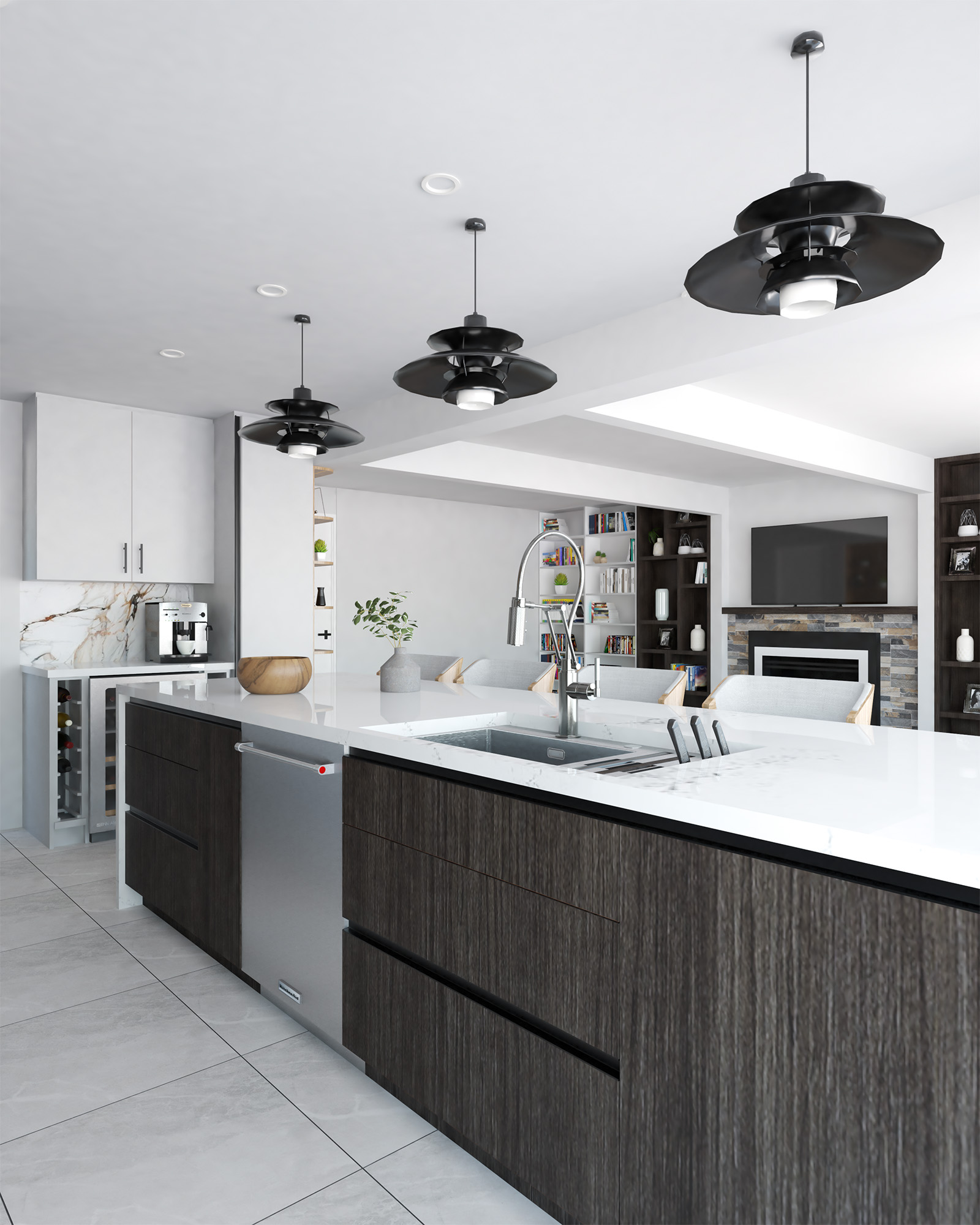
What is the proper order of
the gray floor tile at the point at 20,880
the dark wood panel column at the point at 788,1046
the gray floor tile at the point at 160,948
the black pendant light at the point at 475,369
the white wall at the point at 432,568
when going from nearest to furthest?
the dark wood panel column at the point at 788,1046
the black pendant light at the point at 475,369
the gray floor tile at the point at 160,948
the gray floor tile at the point at 20,880
the white wall at the point at 432,568

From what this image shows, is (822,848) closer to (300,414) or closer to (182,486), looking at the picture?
(300,414)

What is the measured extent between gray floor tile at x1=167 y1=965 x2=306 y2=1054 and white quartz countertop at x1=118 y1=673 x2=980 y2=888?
86 cm

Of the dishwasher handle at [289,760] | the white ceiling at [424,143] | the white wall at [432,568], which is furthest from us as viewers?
the white wall at [432,568]

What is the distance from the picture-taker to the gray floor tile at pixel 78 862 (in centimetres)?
383

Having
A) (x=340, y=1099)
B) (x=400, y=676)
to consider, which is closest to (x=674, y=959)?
(x=340, y=1099)

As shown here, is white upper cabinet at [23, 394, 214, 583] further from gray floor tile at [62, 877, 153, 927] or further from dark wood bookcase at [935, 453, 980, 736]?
dark wood bookcase at [935, 453, 980, 736]

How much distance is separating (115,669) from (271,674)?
80.9 inches

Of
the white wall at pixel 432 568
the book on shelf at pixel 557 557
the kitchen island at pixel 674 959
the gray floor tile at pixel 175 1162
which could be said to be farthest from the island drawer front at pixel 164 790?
the book on shelf at pixel 557 557

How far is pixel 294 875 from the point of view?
2297 mm

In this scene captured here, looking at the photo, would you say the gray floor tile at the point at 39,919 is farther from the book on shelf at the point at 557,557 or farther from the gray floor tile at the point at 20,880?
the book on shelf at the point at 557,557

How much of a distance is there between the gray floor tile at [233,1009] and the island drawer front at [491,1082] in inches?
14.3

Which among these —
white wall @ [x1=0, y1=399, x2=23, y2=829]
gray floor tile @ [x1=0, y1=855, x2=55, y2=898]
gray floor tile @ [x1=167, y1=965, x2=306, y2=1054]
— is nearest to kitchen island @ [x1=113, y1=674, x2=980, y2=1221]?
gray floor tile @ [x1=167, y1=965, x2=306, y2=1054]

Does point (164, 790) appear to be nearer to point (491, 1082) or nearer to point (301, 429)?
point (301, 429)

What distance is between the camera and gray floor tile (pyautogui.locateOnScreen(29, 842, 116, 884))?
151 inches
